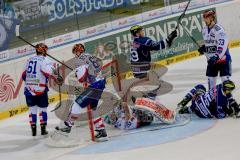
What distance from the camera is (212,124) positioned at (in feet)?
33.7

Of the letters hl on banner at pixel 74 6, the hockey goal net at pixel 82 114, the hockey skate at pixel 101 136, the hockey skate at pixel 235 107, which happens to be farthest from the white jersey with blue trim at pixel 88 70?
the letters hl on banner at pixel 74 6

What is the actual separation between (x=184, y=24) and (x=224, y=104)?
278 inches

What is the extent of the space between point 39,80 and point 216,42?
3108 millimetres

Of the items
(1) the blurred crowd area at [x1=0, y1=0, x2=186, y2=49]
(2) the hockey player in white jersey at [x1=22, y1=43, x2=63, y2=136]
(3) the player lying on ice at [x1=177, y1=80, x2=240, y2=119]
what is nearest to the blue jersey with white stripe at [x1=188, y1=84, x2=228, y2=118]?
(3) the player lying on ice at [x1=177, y1=80, x2=240, y2=119]

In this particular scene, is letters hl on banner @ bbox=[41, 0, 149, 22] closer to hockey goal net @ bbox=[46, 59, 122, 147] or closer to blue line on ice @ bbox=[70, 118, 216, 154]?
hockey goal net @ bbox=[46, 59, 122, 147]

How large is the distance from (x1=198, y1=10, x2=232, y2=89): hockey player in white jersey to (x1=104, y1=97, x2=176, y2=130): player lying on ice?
1.24 meters

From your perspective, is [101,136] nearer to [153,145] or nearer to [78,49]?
[153,145]

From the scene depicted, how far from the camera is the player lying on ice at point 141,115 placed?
10.2 metres

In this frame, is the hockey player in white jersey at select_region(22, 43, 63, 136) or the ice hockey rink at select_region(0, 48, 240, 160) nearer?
the ice hockey rink at select_region(0, 48, 240, 160)

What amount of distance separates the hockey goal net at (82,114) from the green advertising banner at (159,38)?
1972mm

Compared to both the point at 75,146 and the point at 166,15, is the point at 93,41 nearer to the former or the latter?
the point at 166,15

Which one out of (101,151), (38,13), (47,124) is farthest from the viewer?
(38,13)

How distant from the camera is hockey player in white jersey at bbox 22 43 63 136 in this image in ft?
34.7

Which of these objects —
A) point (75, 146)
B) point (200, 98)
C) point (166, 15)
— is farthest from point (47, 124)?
point (166, 15)
